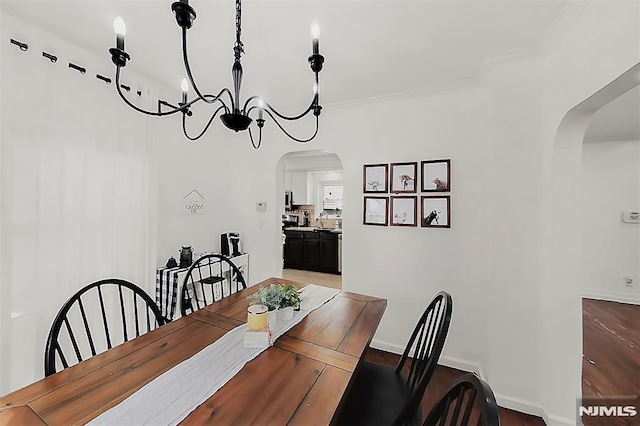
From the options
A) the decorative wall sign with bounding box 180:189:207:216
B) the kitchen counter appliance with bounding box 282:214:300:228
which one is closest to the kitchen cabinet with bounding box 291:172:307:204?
the kitchen counter appliance with bounding box 282:214:300:228

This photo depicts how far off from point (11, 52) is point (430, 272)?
11.2ft

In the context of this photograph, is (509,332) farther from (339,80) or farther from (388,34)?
→ (339,80)

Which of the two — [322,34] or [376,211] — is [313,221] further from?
[322,34]

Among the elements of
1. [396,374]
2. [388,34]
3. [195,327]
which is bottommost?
[396,374]

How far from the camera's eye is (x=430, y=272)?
254 cm

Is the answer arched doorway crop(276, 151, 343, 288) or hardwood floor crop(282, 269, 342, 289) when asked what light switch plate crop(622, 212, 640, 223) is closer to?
arched doorway crop(276, 151, 343, 288)

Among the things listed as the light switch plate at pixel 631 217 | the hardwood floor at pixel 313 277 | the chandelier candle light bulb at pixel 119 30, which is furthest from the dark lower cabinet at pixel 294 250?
the light switch plate at pixel 631 217

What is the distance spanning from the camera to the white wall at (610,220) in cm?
405

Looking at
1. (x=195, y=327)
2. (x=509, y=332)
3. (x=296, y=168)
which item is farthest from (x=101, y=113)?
(x=296, y=168)

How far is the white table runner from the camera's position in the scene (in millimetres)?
822

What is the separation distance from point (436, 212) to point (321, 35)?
1759 mm

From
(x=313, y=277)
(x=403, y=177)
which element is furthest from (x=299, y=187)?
(x=403, y=177)

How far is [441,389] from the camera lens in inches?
85.5
